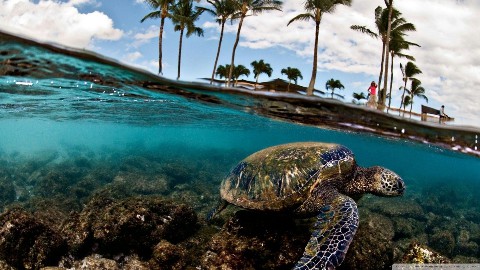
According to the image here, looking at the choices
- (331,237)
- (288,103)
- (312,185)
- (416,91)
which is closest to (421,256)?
(312,185)

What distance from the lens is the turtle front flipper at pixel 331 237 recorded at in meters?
4.29

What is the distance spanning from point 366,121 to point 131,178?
1375 cm

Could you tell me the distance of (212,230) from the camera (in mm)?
7984

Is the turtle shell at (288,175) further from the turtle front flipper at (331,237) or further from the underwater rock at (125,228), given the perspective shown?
the underwater rock at (125,228)

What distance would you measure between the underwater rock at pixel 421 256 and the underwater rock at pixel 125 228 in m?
4.91

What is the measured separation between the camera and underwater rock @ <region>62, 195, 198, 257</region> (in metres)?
6.62

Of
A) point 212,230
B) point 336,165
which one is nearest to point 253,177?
point 336,165

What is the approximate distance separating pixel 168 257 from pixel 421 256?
4.85 m

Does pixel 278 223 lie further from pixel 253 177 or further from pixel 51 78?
pixel 51 78

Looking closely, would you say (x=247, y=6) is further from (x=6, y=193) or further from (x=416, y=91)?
(x=416, y=91)

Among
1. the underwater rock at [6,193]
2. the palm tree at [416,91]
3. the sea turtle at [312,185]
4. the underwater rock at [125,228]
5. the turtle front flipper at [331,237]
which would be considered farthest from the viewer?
the palm tree at [416,91]

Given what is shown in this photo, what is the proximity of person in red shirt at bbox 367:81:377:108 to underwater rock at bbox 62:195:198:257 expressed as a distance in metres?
11.8

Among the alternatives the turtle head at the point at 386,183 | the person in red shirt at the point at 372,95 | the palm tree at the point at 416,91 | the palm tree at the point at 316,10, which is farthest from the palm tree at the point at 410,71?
the turtle head at the point at 386,183

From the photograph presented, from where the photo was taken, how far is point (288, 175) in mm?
5898
